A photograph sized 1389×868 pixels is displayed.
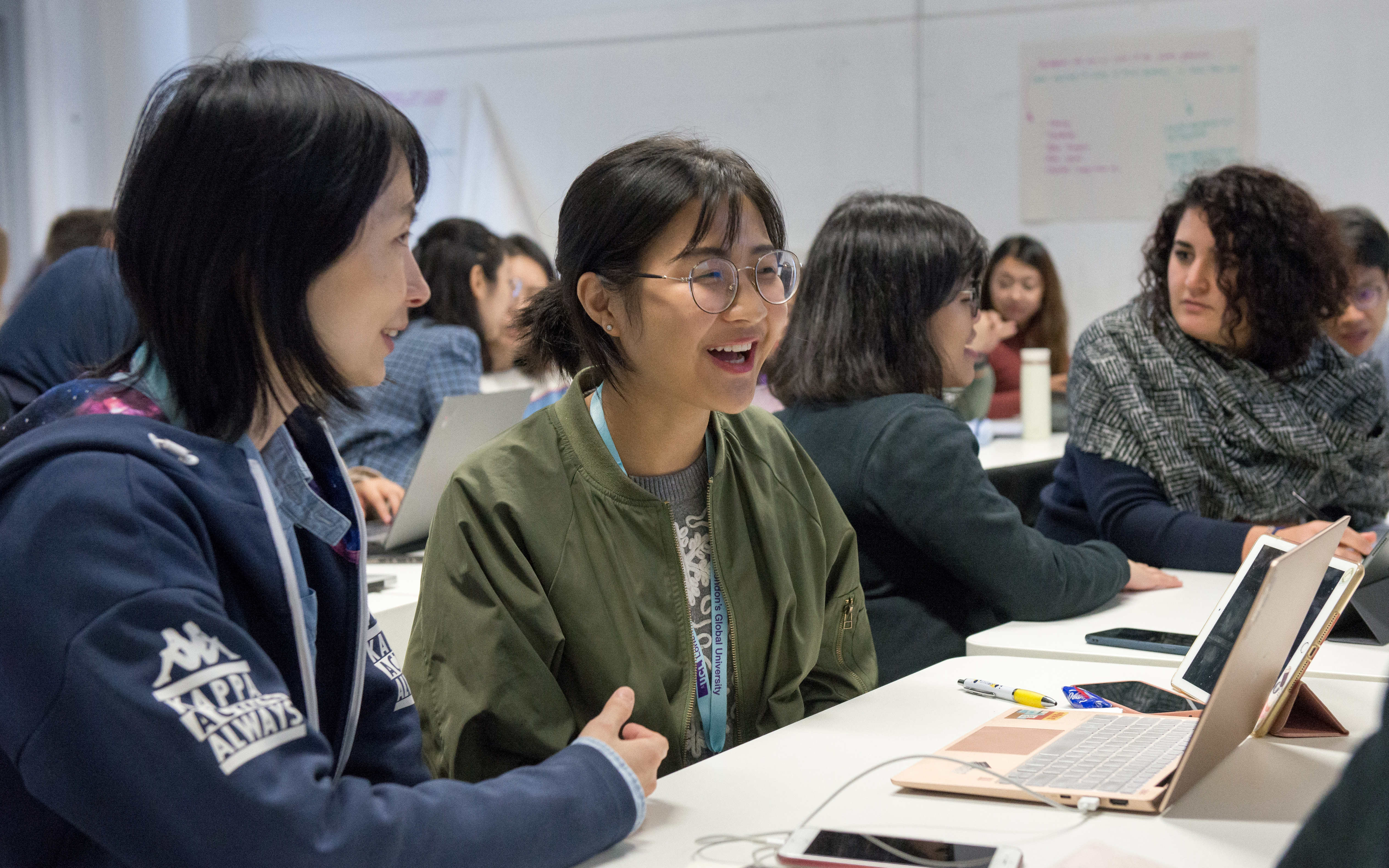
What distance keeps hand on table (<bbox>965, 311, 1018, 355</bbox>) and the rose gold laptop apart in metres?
2.97

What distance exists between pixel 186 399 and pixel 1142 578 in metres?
1.57

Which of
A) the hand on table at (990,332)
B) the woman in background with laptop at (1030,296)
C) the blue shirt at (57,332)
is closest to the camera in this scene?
the blue shirt at (57,332)

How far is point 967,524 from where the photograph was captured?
1.79m

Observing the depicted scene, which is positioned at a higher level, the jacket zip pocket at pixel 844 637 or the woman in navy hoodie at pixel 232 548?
the woman in navy hoodie at pixel 232 548

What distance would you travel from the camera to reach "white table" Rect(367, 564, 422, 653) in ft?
6.41

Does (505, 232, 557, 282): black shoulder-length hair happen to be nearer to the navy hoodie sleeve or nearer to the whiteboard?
the whiteboard

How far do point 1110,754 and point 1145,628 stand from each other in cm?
66

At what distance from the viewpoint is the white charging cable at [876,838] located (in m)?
0.92

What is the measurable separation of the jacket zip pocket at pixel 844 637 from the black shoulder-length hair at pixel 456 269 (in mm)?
2569

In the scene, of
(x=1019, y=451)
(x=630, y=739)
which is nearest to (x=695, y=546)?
(x=630, y=739)

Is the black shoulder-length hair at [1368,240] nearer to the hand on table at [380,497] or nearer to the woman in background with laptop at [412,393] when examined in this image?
the woman in background with laptop at [412,393]

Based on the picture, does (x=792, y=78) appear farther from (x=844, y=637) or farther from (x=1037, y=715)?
(x=1037, y=715)

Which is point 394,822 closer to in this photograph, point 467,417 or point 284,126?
point 284,126

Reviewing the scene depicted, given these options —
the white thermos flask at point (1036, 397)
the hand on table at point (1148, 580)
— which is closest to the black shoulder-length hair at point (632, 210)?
the hand on table at point (1148, 580)
